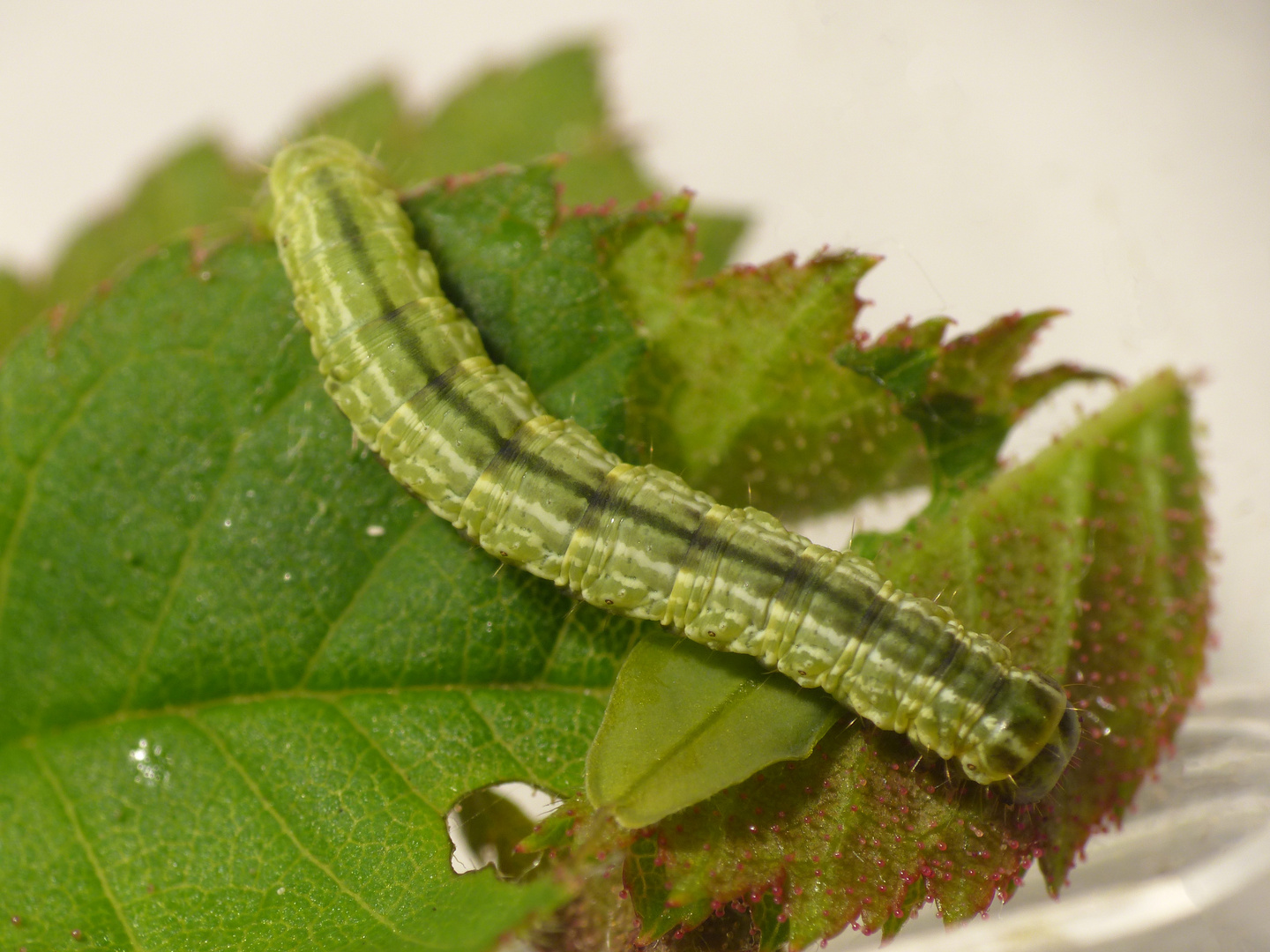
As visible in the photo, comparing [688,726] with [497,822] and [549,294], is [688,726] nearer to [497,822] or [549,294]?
[497,822]

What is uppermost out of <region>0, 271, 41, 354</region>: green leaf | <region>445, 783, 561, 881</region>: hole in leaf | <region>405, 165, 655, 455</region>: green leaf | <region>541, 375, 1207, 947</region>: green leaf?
<region>405, 165, 655, 455</region>: green leaf

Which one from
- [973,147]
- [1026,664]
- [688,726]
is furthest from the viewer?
[973,147]

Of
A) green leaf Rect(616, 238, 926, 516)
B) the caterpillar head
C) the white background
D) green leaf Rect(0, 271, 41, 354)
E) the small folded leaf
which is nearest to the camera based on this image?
the small folded leaf

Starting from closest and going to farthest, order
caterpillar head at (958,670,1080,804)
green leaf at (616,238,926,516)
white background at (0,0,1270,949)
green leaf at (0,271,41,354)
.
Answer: caterpillar head at (958,670,1080,804), green leaf at (616,238,926,516), green leaf at (0,271,41,354), white background at (0,0,1270,949)

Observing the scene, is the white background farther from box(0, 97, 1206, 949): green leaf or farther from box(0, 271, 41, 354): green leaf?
box(0, 97, 1206, 949): green leaf

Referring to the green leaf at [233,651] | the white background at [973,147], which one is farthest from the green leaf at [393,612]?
the white background at [973,147]

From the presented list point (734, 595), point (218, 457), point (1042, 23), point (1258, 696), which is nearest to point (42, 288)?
point (218, 457)

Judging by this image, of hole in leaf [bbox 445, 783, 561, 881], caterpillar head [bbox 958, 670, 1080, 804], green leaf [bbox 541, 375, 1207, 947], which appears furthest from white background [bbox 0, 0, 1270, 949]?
hole in leaf [bbox 445, 783, 561, 881]

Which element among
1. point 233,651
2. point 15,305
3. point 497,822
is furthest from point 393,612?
point 15,305
